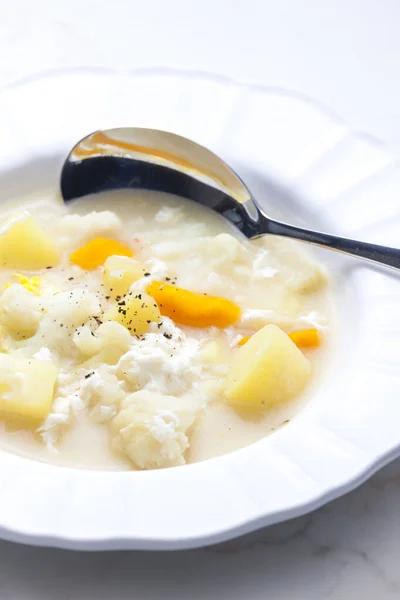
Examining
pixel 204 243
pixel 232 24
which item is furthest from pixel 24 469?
pixel 232 24

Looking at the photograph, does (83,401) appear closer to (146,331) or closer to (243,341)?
(146,331)

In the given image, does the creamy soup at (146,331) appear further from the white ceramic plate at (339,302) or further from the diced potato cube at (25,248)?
the white ceramic plate at (339,302)

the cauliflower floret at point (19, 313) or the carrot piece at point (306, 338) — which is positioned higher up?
the carrot piece at point (306, 338)

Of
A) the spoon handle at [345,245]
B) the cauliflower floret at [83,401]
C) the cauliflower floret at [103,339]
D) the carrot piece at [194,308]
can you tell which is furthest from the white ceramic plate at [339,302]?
the cauliflower floret at [103,339]

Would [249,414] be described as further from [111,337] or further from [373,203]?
[373,203]

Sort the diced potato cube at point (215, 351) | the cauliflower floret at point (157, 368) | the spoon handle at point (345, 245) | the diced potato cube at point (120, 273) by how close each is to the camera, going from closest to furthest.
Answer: the cauliflower floret at point (157, 368) < the diced potato cube at point (215, 351) < the spoon handle at point (345, 245) < the diced potato cube at point (120, 273)

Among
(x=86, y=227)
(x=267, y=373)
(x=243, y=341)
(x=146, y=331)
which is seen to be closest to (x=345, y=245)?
(x=243, y=341)
